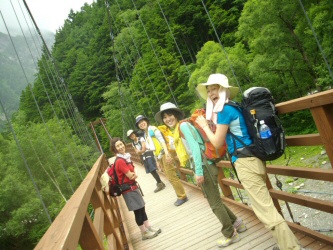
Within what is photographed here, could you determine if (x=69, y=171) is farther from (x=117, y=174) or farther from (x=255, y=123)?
(x=255, y=123)

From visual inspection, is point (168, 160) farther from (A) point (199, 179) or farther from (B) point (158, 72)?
(B) point (158, 72)

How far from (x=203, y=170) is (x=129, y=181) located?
886 millimetres

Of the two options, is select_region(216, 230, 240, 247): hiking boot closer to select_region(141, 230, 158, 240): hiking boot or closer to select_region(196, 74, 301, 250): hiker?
select_region(196, 74, 301, 250): hiker

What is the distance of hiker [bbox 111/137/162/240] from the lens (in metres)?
2.87

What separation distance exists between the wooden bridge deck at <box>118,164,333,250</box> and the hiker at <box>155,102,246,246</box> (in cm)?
9

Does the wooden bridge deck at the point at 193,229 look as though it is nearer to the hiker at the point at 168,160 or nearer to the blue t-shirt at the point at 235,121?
the hiker at the point at 168,160

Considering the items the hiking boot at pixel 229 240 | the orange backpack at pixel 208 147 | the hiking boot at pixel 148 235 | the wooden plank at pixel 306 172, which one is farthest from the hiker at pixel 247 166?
the hiking boot at pixel 148 235

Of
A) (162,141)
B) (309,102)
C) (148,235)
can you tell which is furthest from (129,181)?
(309,102)

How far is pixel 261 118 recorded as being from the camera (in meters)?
1.59

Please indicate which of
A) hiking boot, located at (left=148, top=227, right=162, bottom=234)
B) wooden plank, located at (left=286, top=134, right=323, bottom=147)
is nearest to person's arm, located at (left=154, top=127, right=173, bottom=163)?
hiking boot, located at (left=148, top=227, right=162, bottom=234)

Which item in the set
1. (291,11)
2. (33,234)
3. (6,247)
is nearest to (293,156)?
(291,11)

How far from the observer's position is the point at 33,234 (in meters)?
18.0

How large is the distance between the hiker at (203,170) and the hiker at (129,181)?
21.9 inches

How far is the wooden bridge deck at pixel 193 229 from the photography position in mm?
2287
